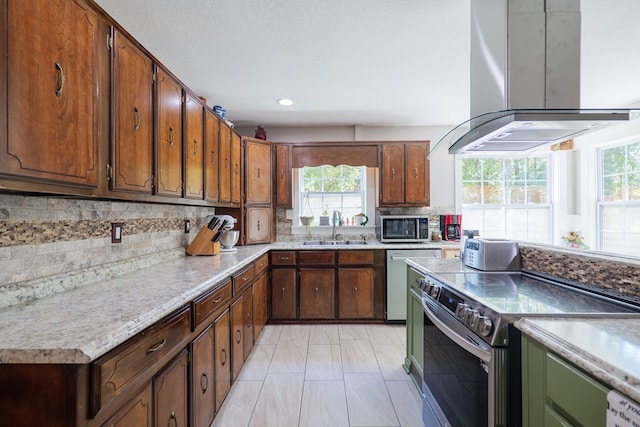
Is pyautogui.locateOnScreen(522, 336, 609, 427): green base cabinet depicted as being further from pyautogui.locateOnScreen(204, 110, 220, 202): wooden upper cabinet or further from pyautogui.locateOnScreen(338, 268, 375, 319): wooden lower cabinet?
pyautogui.locateOnScreen(338, 268, 375, 319): wooden lower cabinet

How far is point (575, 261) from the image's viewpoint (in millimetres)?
1511

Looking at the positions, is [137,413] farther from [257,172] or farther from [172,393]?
[257,172]

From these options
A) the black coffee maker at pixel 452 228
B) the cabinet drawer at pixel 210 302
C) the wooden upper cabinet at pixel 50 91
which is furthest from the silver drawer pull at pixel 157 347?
the black coffee maker at pixel 452 228

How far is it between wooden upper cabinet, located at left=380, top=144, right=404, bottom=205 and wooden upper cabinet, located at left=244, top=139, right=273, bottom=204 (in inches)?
56.3

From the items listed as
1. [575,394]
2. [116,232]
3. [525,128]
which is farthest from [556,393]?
[116,232]

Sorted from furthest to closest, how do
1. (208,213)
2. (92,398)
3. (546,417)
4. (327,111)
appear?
(327,111) → (208,213) → (546,417) → (92,398)

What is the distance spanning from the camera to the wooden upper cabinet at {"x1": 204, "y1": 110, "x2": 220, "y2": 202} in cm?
248

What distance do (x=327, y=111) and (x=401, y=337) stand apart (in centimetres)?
264

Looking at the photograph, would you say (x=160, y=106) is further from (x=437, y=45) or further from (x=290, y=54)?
(x=437, y=45)

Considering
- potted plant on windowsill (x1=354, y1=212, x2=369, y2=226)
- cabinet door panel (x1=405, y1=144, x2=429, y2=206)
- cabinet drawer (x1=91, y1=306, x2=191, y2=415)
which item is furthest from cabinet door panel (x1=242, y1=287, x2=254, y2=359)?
cabinet door panel (x1=405, y1=144, x2=429, y2=206)

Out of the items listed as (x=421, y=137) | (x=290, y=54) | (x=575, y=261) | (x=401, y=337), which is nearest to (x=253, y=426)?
(x=401, y=337)

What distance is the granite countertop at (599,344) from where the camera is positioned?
0.69 metres

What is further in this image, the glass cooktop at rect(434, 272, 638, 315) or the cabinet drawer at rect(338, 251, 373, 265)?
the cabinet drawer at rect(338, 251, 373, 265)

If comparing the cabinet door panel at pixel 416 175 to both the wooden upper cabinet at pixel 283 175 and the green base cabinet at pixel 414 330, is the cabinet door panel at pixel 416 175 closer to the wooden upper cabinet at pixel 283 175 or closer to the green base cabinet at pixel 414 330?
the wooden upper cabinet at pixel 283 175
